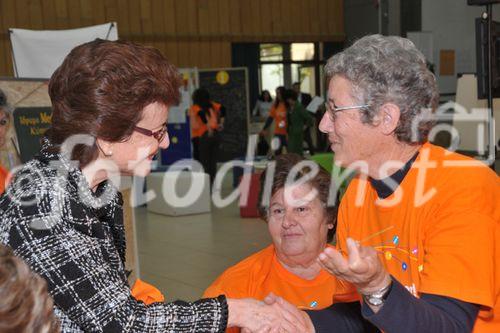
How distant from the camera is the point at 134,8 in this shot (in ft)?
48.3

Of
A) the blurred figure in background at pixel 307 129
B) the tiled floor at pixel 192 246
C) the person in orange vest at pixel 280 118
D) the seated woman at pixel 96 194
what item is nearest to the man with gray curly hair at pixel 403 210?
the seated woman at pixel 96 194

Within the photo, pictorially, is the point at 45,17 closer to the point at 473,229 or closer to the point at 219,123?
the point at 219,123

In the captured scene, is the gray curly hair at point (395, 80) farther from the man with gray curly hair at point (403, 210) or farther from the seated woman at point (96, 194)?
the seated woman at point (96, 194)

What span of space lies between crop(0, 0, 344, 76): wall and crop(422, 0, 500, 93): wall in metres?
2.72

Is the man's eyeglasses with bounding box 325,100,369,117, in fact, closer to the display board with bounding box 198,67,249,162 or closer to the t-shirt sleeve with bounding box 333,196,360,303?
the t-shirt sleeve with bounding box 333,196,360,303

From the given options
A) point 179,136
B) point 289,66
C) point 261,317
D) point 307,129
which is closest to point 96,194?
point 261,317

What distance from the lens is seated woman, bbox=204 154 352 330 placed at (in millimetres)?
2857

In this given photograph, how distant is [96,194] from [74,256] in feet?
0.90

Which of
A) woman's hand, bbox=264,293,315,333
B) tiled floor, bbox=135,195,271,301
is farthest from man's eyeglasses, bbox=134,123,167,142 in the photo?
tiled floor, bbox=135,195,271,301

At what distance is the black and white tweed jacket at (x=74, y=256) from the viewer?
1644 mm

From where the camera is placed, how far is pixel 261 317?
193 cm

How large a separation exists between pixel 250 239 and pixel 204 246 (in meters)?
0.55

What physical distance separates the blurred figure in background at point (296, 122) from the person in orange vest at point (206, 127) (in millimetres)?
2111

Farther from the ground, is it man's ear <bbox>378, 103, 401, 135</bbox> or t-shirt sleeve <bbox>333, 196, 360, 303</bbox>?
man's ear <bbox>378, 103, 401, 135</bbox>
